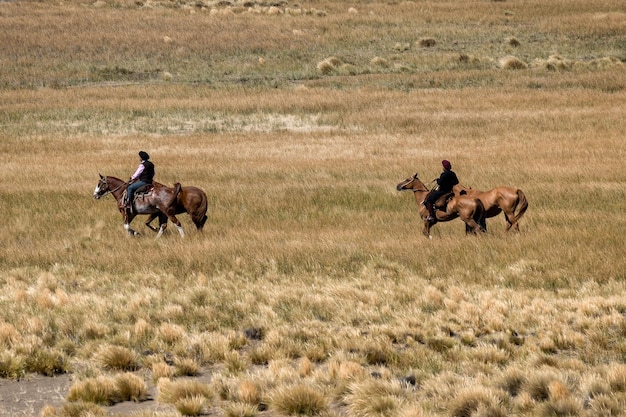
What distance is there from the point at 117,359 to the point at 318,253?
24.5 ft

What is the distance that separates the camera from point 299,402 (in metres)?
10.6

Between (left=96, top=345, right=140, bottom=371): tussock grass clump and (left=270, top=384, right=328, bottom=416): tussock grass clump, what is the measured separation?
2.57m

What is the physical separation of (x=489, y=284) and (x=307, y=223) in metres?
7.91

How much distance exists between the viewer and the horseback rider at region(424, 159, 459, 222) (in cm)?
2006

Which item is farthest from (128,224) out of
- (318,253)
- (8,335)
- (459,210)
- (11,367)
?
(11,367)

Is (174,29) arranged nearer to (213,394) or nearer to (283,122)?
(283,122)

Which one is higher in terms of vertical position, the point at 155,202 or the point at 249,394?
the point at 249,394

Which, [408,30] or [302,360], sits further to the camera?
[408,30]

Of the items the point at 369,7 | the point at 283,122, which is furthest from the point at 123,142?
the point at 369,7

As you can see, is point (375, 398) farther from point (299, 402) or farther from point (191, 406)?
point (191, 406)

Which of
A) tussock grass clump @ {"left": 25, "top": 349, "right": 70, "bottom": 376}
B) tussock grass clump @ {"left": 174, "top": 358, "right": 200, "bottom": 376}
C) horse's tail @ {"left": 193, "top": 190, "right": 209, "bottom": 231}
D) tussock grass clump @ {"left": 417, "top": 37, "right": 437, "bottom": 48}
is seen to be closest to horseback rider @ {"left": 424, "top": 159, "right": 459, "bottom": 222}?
horse's tail @ {"left": 193, "top": 190, "right": 209, "bottom": 231}

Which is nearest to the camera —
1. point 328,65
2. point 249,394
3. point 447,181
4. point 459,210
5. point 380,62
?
point 249,394

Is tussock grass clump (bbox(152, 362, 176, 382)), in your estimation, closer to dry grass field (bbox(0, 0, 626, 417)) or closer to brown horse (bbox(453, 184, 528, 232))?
dry grass field (bbox(0, 0, 626, 417))

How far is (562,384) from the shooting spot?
10.6m
